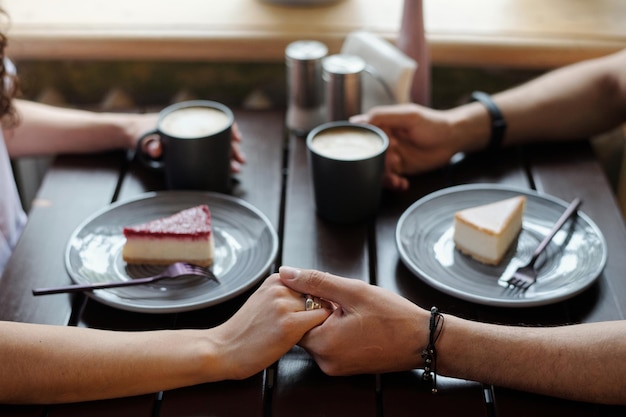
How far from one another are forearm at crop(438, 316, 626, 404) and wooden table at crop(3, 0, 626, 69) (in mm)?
1027

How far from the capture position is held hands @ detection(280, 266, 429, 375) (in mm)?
1013

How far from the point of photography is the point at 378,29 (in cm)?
194

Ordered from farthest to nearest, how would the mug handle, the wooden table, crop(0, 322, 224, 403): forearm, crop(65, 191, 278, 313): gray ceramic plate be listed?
the wooden table < the mug handle < crop(65, 191, 278, 313): gray ceramic plate < crop(0, 322, 224, 403): forearm

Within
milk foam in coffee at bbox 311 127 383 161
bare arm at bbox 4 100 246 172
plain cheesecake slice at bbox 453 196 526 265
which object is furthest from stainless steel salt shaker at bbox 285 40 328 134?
plain cheesecake slice at bbox 453 196 526 265

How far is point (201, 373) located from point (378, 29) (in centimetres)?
116

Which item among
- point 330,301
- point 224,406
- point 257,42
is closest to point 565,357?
point 330,301

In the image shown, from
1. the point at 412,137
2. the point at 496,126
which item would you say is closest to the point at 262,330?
the point at 412,137

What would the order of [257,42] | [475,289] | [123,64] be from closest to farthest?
1. [475,289]
2. [257,42]
3. [123,64]

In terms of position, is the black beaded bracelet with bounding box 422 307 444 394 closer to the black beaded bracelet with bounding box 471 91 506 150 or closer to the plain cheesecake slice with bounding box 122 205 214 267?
the plain cheesecake slice with bounding box 122 205 214 267

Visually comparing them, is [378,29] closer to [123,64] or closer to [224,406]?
[123,64]

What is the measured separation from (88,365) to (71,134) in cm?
68

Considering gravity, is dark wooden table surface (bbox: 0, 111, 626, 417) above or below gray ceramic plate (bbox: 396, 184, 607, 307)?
below

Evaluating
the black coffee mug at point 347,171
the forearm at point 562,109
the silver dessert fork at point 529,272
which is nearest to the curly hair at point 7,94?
the black coffee mug at point 347,171

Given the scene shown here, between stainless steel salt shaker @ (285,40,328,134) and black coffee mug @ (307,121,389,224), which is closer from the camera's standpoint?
black coffee mug @ (307,121,389,224)
